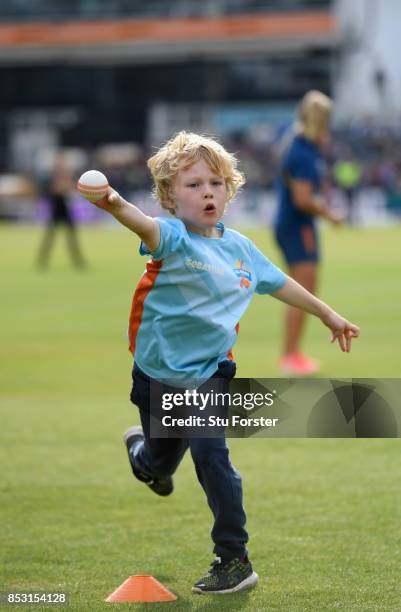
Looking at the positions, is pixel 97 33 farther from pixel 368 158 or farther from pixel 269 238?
pixel 269 238

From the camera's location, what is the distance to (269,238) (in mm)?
30797

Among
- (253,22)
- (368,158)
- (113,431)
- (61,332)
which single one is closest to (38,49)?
(253,22)

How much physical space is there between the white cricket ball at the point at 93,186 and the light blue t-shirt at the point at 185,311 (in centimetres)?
52

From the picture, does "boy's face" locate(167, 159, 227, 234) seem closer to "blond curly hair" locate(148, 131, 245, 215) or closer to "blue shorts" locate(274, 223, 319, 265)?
"blond curly hair" locate(148, 131, 245, 215)

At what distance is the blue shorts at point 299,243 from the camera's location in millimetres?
10734

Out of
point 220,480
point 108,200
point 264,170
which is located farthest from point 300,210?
point 264,170

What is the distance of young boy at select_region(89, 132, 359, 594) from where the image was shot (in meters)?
4.81

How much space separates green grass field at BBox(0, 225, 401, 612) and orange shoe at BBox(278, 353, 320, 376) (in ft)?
0.58

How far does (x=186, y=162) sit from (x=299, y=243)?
5979 mm

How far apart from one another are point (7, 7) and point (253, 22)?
1404 centimetres

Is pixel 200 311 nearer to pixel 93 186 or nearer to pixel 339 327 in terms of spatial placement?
pixel 339 327

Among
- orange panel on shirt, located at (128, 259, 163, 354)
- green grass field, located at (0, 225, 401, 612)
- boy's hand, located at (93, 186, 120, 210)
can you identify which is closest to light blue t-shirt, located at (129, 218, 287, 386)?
orange panel on shirt, located at (128, 259, 163, 354)

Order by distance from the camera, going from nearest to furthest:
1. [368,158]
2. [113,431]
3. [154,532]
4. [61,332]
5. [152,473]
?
[152,473], [154,532], [113,431], [61,332], [368,158]

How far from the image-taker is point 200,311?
4.84 metres
